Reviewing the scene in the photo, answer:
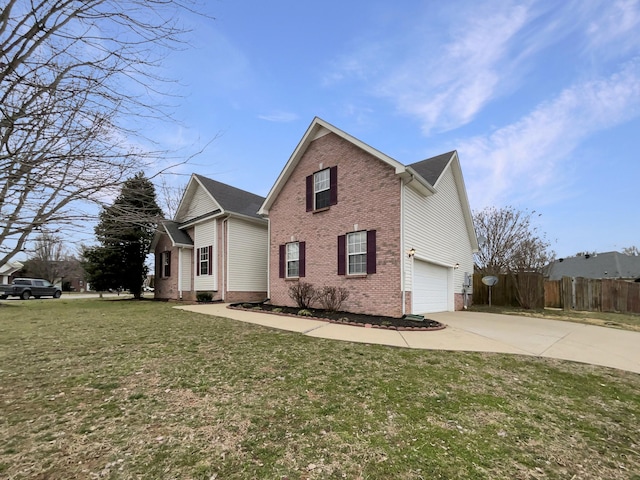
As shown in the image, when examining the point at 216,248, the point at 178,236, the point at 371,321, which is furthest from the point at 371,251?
the point at 178,236

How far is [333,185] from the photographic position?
12656 mm

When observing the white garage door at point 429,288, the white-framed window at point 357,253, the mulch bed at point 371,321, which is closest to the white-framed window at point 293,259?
the mulch bed at point 371,321

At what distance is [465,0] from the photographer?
9.41m

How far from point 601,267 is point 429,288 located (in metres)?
29.8

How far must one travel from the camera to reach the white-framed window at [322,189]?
12.9 meters

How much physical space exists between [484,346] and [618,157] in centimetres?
1472

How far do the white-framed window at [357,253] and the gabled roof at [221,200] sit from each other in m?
7.15

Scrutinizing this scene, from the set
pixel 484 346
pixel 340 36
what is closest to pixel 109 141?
pixel 484 346

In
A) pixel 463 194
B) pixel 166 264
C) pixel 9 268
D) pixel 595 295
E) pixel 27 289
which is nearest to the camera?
pixel 463 194

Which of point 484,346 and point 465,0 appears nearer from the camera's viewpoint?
point 484,346

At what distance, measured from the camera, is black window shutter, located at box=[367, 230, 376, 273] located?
1105 cm

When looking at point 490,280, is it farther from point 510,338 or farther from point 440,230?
point 510,338

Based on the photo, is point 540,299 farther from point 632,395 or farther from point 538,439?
point 538,439

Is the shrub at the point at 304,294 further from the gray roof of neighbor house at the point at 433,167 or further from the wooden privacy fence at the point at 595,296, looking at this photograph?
the wooden privacy fence at the point at 595,296
